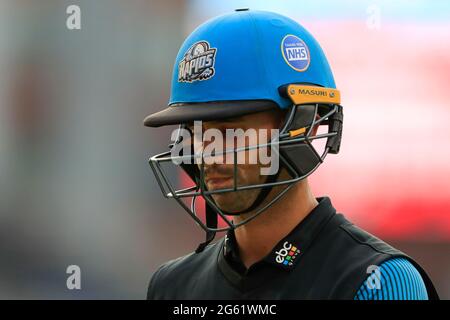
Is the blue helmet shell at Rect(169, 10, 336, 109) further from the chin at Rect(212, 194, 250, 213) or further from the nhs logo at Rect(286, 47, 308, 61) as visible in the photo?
the chin at Rect(212, 194, 250, 213)

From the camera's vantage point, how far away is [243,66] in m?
1.64

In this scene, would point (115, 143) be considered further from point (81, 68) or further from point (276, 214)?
point (276, 214)

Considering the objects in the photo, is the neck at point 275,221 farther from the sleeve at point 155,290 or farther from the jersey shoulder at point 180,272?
the sleeve at point 155,290

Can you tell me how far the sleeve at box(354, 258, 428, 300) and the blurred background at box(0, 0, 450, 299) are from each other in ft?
7.47

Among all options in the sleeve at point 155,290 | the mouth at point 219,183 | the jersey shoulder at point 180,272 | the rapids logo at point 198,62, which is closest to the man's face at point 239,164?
the mouth at point 219,183

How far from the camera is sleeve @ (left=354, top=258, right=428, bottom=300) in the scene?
144 cm

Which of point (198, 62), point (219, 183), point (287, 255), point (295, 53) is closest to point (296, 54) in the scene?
point (295, 53)

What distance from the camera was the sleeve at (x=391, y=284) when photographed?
1438 mm

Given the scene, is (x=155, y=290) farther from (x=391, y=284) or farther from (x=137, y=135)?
(x=137, y=135)

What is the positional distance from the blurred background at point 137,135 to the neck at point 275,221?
2.13 m

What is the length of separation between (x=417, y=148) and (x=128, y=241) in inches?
64.4

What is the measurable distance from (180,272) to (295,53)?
61 centimetres
